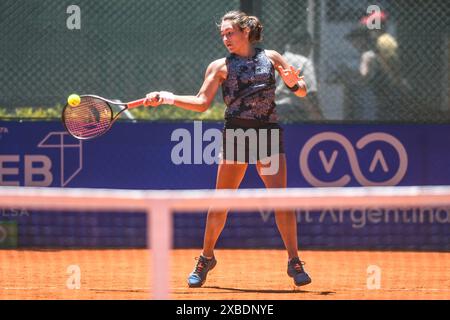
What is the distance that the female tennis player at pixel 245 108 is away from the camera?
20.1 ft

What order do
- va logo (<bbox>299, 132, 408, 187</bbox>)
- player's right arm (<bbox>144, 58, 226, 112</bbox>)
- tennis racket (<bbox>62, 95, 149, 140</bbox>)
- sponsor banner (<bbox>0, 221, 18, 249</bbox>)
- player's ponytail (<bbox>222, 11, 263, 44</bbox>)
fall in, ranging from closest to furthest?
player's right arm (<bbox>144, 58, 226, 112</bbox>) → player's ponytail (<bbox>222, 11, 263, 44</bbox>) → tennis racket (<bbox>62, 95, 149, 140</bbox>) → sponsor banner (<bbox>0, 221, 18, 249</bbox>) → va logo (<bbox>299, 132, 408, 187</bbox>)

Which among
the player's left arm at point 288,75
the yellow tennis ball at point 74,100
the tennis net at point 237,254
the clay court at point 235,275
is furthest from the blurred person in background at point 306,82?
the yellow tennis ball at point 74,100

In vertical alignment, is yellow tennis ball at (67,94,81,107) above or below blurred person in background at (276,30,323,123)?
below

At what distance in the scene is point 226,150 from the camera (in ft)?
20.3

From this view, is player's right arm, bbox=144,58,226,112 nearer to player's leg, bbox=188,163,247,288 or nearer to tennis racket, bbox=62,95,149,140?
player's leg, bbox=188,163,247,288

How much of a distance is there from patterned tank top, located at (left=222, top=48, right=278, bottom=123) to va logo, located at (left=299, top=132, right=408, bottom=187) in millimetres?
2486

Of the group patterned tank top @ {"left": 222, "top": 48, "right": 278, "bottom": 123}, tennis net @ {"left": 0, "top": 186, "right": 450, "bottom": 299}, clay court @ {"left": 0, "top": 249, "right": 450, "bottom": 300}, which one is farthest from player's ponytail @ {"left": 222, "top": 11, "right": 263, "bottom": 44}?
clay court @ {"left": 0, "top": 249, "right": 450, "bottom": 300}

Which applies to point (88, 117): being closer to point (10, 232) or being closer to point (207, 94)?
point (207, 94)

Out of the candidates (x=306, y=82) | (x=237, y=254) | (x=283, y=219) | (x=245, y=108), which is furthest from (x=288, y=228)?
(x=306, y=82)

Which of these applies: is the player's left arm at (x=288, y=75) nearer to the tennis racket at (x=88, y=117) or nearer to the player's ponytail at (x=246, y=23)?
the player's ponytail at (x=246, y=23)

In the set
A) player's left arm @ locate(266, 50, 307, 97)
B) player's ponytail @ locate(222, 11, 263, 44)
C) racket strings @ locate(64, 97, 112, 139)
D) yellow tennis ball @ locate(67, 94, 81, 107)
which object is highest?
player's ponytail @ locate(222, 11, 263, 44)

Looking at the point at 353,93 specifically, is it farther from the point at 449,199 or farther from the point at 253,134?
the point at 449,199

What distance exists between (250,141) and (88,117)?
1.11 m

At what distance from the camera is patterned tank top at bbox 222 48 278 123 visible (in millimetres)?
6207
